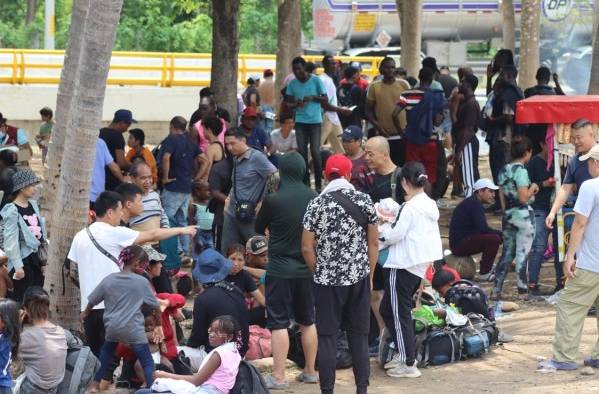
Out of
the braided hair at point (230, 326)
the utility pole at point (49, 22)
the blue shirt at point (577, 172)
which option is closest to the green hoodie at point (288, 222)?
the braided hair at point (230, 326)

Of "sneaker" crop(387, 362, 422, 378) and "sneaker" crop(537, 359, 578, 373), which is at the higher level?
"sneaker" crop(537, 359, 578, 373)

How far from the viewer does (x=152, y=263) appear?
9.89 m

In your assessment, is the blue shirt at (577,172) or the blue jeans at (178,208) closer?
the blue shirt at (577,172)

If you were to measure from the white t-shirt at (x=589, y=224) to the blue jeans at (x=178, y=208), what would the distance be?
5365 millimetres

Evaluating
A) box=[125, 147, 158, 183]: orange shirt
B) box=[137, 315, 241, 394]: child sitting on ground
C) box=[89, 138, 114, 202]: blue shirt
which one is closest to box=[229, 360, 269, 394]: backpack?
box=[137, 315, 241, 394]: child sitting on ground

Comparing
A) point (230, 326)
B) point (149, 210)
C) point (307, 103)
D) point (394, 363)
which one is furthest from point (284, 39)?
point (230, 326)

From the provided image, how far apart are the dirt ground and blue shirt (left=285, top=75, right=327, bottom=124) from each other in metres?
6.78

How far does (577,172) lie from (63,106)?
17.8ft

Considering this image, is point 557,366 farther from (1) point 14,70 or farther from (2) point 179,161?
(1) point 14,70

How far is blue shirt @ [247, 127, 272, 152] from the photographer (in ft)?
47.9

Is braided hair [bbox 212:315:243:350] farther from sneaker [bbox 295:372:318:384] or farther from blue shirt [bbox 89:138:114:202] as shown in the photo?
blue shirt [bbox 89:138:114:202]

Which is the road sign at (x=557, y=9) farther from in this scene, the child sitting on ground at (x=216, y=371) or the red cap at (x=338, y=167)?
the child sitting on ground at (x=216, y=371)

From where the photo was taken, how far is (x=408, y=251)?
971cm

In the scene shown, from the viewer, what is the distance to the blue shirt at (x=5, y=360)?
311 inches
